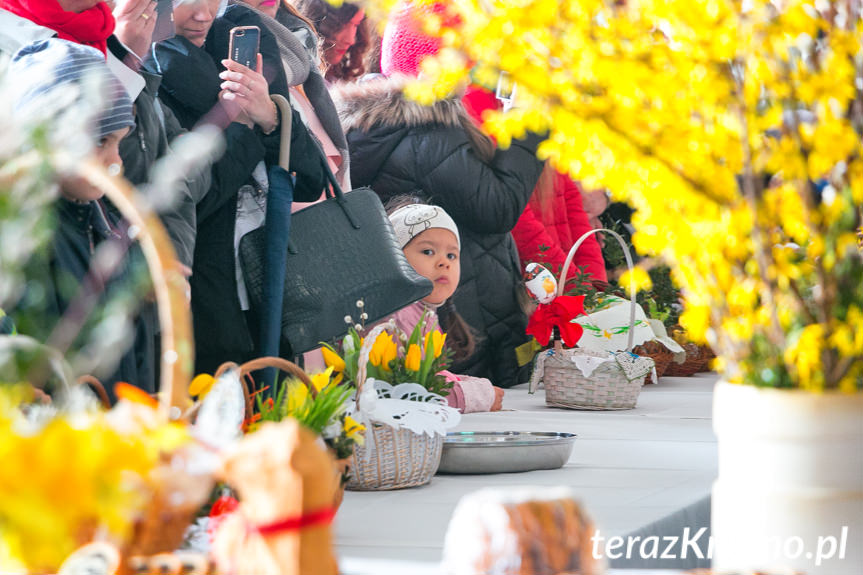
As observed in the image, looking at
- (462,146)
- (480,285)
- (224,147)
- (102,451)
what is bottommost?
(480,285)

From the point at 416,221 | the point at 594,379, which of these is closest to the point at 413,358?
the point at 416,221

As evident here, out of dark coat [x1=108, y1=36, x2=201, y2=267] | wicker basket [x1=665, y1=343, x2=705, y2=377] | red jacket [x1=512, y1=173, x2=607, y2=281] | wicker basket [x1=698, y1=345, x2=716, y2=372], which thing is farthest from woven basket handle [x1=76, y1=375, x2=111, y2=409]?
wicker basket [x1=698, y1=345, x2=716, y2=372]

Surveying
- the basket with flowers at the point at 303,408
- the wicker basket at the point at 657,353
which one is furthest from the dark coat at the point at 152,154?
the wicker basket at the point at 657,353

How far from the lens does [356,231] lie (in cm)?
238

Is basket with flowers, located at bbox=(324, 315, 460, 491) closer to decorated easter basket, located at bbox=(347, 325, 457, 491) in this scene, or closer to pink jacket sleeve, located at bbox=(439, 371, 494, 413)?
decorated easter basket, located at bbox=(347, 325, 457, 491)

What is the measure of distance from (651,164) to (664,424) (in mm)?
2146

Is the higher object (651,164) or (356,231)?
(651,164)

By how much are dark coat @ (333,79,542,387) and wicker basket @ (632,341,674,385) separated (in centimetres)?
60

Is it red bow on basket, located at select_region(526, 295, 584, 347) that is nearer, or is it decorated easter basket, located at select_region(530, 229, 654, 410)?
decorated easter basket, located at select_region(530, 229, 654, 410)

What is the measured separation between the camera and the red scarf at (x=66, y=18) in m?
1.82

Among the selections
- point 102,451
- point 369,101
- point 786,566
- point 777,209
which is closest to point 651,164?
point 777,209

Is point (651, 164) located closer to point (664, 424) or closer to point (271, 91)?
point (271, 91)

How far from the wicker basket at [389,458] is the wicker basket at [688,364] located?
9.38 feet

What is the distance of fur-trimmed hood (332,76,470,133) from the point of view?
12.0 feet
